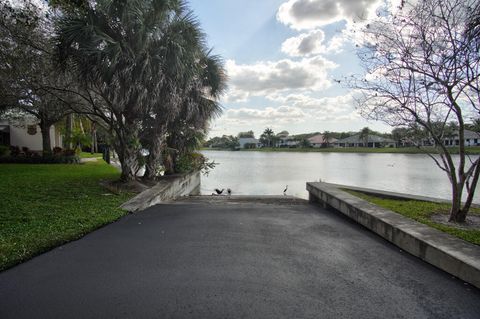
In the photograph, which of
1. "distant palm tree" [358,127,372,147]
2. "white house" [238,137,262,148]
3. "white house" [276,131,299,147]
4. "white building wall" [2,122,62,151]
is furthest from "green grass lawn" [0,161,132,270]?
"white house" [238,137,262,148]

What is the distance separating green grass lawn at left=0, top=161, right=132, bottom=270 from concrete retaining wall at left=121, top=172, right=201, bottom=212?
373mm

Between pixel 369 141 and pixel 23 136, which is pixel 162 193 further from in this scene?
pixel 369 141

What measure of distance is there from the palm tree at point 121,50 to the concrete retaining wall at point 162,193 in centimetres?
179

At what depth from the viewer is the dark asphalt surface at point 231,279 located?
2.85 meters

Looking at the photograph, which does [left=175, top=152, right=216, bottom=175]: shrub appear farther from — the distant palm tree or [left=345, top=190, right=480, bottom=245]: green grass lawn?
the distant palm tree

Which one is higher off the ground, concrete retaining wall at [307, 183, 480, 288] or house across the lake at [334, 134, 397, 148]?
house across the lake at [334, 134, 397, 148]

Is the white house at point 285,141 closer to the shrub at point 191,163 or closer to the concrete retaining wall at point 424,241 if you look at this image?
the shrub at point 191,163

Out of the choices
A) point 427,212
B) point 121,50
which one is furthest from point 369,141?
point 121,50

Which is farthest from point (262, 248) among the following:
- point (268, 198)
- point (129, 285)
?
point (268, 198)

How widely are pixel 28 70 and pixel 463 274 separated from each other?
500 inches

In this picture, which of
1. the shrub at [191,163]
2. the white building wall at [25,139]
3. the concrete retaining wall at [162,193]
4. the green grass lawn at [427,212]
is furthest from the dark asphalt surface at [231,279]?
the white building wall at [25,139]

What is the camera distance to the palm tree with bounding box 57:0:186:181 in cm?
874

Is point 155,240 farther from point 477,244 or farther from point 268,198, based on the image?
point 268,198

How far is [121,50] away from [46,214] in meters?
4.82
